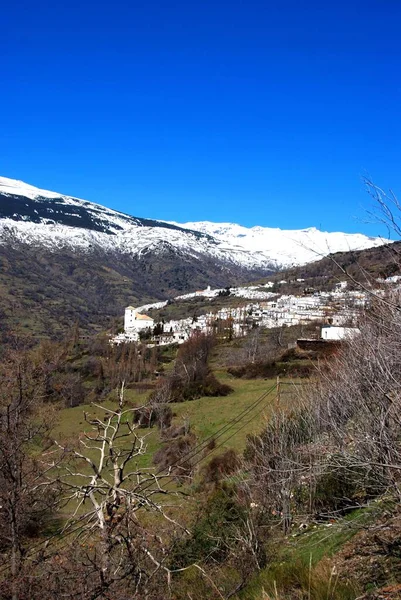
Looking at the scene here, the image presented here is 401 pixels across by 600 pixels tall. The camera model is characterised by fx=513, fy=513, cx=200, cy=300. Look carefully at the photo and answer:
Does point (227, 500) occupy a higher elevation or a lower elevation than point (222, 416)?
higher

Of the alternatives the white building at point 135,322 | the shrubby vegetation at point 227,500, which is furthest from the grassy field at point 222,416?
the white building at point 135,322

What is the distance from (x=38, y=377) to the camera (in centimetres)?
1295

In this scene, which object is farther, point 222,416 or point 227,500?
point 222,416

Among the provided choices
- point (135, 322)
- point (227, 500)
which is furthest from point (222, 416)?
point (135, 322)

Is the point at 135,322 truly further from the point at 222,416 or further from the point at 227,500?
the point at 227,500

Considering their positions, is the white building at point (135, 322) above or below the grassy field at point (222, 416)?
below

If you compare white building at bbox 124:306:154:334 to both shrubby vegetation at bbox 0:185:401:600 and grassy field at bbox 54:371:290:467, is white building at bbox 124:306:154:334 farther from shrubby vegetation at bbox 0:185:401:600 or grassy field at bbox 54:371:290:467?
shrubby vegetation at bbox 0:185:401:600

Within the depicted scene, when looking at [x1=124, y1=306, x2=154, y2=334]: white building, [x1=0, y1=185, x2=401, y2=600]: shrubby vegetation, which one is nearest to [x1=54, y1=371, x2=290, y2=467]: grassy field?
[x1=0, y1=185, x2=401, y2=600]: shrubby vegetation

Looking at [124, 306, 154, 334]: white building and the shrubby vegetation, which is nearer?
the shrubby vegetation

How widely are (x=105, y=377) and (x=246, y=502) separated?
176ft

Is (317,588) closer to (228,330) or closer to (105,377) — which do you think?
(105,377)

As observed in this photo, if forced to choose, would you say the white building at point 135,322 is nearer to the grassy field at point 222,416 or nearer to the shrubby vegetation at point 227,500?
the grassy field at point 222,416

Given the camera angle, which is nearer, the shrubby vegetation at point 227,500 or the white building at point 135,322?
the shrubby vegetation at point 227,500

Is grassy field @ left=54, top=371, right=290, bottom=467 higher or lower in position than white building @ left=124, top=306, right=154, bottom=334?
higher
